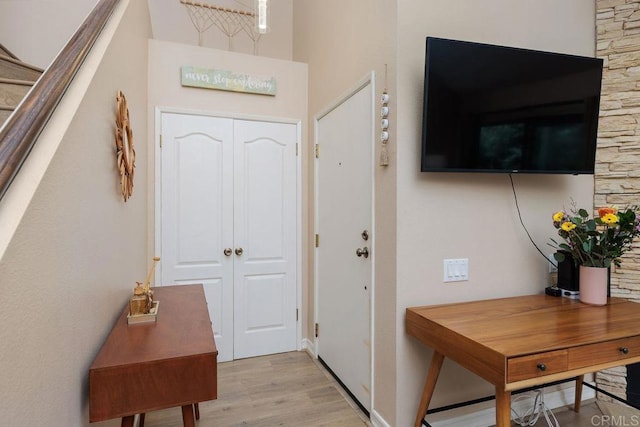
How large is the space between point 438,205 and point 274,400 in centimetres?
174

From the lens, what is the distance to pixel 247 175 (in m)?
3.05

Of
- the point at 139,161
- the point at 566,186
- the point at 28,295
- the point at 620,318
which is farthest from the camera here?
the point at 139,161

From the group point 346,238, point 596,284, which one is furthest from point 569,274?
Result: point 346,238

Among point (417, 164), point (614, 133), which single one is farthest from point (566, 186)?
point (417, 164)

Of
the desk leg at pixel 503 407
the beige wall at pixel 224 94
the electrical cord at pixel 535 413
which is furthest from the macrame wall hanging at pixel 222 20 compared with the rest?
the electrical cord at pixel 535 413

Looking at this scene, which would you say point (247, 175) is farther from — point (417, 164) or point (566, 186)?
point (566, 186)

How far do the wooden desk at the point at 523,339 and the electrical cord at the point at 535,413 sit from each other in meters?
0.66

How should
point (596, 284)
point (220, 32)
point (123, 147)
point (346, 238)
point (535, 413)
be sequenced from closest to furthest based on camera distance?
point (123, 147) → point (596, 284) → point (535, 413) → point (346, 238) → point (220, 32)

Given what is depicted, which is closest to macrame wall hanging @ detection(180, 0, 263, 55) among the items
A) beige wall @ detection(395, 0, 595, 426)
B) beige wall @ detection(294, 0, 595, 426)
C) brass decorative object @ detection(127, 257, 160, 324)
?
beige wall @ detection(294, 0, 595, 426)

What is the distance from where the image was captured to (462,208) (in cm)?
192

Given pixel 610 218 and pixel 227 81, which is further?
pixel 227 81

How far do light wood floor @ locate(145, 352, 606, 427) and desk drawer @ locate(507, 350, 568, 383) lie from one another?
1.08 m

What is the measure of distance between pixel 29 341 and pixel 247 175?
2387mm

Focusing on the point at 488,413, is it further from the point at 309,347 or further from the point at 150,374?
the point at 150,374
